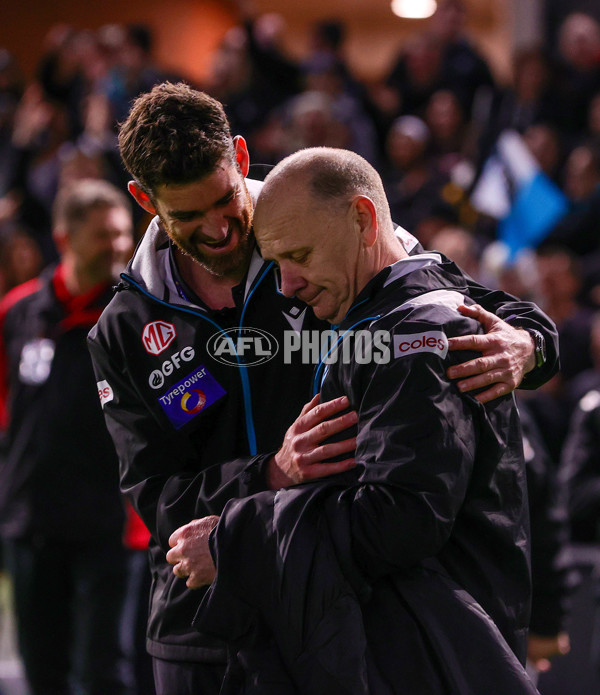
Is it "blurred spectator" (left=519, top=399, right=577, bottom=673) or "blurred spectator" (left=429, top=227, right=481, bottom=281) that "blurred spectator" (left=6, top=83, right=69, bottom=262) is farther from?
"blurred spectator" (left=519, top=399, right=577, bottom=673)

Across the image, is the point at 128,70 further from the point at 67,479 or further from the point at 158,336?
the point at 158,336

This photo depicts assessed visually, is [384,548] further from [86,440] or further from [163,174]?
[86,440]

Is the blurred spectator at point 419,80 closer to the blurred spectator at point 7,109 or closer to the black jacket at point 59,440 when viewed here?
the blurred spectator at point 7,109

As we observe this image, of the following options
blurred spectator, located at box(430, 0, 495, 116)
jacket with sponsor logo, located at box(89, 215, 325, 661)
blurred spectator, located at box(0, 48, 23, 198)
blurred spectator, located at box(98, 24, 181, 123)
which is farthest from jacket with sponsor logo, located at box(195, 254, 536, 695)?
blurred spectator, located at box(0, 48, 23, 198)

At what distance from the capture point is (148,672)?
14.6ft

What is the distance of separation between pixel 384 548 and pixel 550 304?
4.69m

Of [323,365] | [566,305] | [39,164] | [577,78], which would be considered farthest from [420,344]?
[39,164]

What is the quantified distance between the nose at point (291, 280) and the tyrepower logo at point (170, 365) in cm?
36

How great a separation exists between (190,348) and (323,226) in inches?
19.7

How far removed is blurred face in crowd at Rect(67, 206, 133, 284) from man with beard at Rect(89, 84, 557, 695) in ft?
5.58

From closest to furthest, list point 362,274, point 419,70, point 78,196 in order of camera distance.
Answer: point 362,274, point 78,196, point 419,70

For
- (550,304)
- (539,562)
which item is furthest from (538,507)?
(550,304)

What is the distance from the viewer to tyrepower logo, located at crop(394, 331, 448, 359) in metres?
1.88

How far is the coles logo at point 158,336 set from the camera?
7.89ft
